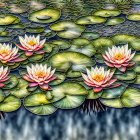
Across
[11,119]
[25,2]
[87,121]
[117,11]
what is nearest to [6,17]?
[25,2]

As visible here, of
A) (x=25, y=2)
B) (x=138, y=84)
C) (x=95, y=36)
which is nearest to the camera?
(x=138, y=84)

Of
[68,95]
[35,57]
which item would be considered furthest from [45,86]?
[35,57]

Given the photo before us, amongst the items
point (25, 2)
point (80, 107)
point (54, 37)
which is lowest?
point (80, 107)

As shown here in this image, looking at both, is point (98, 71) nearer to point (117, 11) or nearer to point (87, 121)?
point (87, 121)

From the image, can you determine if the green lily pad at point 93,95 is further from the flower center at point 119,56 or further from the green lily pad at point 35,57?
the green lily pad at point 35,57

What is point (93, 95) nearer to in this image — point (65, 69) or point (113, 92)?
point (113, 92)

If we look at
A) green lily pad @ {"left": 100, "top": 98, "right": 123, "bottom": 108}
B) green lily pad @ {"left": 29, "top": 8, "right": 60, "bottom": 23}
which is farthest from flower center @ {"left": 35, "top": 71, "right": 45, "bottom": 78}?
green lily pad @ {"left": 29, "top": 8, "right": 60, "bottom": 23}

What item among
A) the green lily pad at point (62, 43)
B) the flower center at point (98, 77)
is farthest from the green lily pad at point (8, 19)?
the flower center at point (98, 77)

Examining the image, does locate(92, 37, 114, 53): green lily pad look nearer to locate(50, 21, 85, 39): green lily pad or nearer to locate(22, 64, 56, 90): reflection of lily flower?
locate(50, 21, 85, 39): green lily pad
